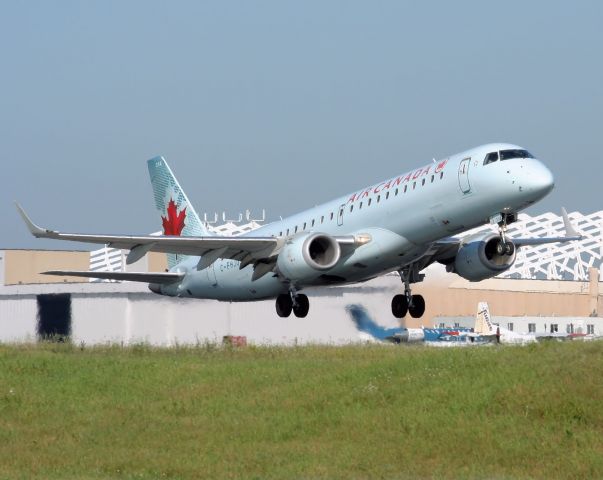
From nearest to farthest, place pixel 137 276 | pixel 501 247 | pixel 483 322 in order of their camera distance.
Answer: pixel 501 247 → pixel 137 276 → pixel 483 322

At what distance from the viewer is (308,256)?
3728cm

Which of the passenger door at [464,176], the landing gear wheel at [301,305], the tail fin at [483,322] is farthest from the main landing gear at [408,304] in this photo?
the tail fin at [483,322]

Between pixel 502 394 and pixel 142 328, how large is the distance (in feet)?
92.3

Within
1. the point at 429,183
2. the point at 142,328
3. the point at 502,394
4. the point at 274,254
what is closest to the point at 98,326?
the point at 142,328

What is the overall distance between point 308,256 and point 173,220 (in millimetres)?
14026

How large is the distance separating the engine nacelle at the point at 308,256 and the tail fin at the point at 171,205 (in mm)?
11259

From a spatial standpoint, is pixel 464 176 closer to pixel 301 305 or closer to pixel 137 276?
pixel 301 305

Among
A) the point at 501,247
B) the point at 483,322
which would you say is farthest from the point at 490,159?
the point at 483,322

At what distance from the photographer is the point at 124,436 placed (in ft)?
95.9

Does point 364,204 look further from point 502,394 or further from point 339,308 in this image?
point 339,308

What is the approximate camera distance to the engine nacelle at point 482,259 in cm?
3878

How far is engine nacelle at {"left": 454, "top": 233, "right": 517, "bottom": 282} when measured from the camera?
38.8 meters

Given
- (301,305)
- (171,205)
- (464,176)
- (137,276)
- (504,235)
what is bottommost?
(301,305)

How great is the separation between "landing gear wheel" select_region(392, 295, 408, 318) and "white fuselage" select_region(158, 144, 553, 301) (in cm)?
471
